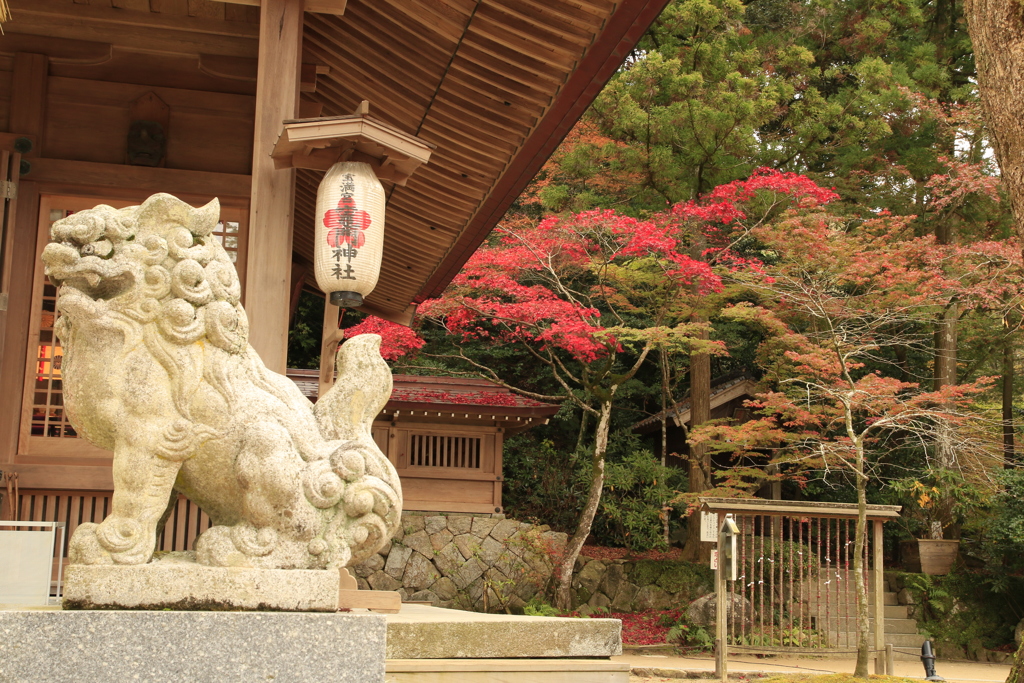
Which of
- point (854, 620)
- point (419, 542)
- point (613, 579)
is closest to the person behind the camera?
point (854, 620)

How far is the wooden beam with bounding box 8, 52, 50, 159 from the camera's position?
6.63 metres

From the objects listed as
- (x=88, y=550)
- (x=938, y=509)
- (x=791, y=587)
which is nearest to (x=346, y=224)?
(x=88, y=550)

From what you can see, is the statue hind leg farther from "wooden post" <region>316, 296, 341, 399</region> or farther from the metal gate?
the metal gate

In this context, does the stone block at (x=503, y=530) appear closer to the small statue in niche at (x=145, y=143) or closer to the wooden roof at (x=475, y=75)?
the wooden roof at (x=475, y=75)

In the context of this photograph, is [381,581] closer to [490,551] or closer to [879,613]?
[490,551]

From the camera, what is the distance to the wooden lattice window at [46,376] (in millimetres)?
6574

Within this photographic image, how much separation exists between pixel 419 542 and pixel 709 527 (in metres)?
4.90

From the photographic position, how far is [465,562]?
1418 cm

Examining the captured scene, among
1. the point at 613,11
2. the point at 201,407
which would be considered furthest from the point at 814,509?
the point at 201,407

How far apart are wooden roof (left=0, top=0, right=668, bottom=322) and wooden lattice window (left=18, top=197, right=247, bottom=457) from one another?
3.38 ft

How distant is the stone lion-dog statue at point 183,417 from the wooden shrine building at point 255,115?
1.34 m

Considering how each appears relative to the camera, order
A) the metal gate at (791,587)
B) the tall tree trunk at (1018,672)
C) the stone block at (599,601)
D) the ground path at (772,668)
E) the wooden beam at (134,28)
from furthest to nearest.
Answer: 1. the stone block at (599,601)
2. the ground path at (772,668)
3. the metal gate at (791,587)
4. the wooden beam at (134,28)
5. the tall tree trunk at (1018,672)

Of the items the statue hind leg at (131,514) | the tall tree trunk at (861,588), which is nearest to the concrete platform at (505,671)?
the statue hind leg at (131,514)

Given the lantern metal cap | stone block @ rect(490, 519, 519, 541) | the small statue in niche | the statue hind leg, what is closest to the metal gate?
stone block @ rect(490, 519, 519, 541)
